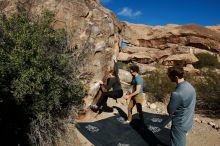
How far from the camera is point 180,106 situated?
4.44 metres

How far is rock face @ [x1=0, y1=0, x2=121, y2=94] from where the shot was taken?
24.1 ft

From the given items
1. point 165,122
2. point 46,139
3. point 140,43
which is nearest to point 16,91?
point 46,139

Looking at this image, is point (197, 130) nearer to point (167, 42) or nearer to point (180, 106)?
point (180, 106)

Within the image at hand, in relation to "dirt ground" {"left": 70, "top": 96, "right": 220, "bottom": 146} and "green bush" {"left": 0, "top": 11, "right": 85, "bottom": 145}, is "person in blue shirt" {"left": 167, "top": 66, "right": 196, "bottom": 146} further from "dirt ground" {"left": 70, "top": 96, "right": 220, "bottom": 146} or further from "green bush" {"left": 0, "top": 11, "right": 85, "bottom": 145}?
"green bush" {"left": 0, "top": 11, "right": 85, "bottom": 145}

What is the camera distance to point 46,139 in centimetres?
598

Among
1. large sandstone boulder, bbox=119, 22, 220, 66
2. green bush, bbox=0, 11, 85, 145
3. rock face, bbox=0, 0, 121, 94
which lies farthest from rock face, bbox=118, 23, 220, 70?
green bush, bbox=0, 11, 85, 145

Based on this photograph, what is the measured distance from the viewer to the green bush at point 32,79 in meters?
5.38

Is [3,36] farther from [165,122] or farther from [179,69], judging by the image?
→ [165,122]

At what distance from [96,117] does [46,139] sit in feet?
6.56

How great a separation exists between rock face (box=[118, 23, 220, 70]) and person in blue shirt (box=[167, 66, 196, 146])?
59.5ft

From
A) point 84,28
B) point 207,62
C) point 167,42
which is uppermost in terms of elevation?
point 167,42

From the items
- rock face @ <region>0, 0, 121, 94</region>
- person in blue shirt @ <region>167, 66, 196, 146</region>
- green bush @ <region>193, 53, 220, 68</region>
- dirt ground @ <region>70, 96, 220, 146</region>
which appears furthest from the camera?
green bush @ <region>193, 53, 220, 68</region>

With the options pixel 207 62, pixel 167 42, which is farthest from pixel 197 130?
pixel 167 42

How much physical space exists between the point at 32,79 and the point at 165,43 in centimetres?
2237
